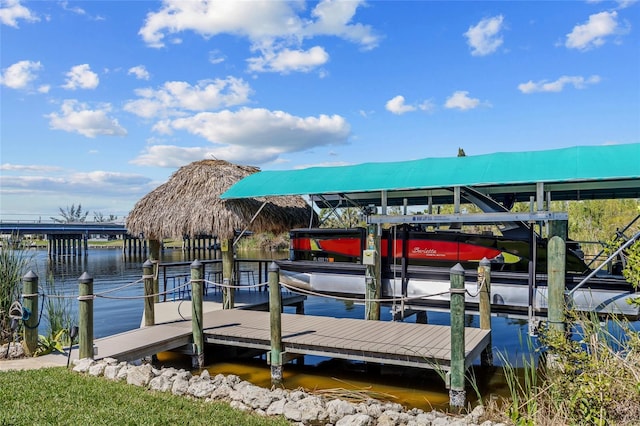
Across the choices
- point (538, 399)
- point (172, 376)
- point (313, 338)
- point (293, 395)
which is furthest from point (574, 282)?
point (172, 376)

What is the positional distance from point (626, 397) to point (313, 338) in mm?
4660

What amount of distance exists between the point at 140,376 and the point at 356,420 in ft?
10.1

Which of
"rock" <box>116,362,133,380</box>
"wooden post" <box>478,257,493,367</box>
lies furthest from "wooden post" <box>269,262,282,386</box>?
"wooden post" <box>478,257,493,367</box>

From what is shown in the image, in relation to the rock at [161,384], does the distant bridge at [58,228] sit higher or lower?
higher

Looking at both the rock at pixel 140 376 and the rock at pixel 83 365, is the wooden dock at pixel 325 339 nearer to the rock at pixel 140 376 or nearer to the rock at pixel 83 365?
the rock at pixel 83 365

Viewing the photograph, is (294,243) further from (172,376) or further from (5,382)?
(5,382)

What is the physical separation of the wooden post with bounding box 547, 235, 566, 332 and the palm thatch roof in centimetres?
685

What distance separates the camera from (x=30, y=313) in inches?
306

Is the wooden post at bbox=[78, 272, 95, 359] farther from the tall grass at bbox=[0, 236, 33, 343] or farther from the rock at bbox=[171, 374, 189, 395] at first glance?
the rock at bbox=[171, 374, 189, 395]

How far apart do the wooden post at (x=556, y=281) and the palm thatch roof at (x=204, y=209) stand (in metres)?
6.85

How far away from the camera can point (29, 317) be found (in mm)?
7711

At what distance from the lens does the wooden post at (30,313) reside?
778 cm

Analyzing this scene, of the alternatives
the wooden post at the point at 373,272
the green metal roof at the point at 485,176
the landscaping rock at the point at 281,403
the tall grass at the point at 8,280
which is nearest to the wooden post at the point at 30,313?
the tall grass at the point at 8,280

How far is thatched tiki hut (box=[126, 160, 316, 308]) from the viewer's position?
11.8 m
